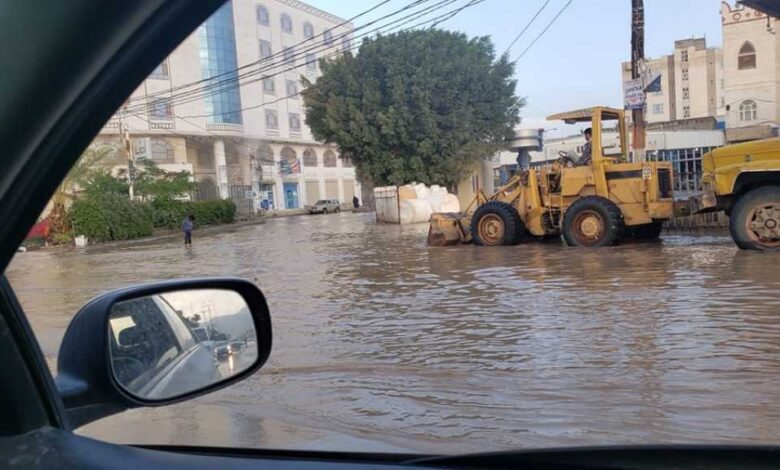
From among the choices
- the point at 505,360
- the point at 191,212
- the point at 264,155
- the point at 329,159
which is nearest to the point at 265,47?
the point at 191,212

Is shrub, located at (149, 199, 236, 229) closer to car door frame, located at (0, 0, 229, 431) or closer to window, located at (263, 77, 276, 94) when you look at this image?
window, located at (263, 77, 276, 94)

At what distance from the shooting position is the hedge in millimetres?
31938

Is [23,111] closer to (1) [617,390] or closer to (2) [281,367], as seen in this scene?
(1) [617,390]

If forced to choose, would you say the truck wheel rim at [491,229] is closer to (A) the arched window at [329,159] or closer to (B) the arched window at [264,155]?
(B) the arched window at [264,155]

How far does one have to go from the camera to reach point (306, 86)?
1382 inches

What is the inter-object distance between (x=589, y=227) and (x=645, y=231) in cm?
191

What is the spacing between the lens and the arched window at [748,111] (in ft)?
118

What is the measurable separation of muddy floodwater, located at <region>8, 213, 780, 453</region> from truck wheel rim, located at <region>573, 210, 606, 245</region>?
1.57 m

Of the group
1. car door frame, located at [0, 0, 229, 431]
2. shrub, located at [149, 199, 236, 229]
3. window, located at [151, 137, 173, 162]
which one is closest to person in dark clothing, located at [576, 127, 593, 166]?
car door frame, located at [0, 0, 229, 431]

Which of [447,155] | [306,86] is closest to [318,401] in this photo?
[447,155]

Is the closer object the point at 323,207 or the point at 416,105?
the point at 416,105

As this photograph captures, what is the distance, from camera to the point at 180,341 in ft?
7.00

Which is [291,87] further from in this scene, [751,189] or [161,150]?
[751,189]

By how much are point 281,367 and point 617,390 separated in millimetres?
2786
